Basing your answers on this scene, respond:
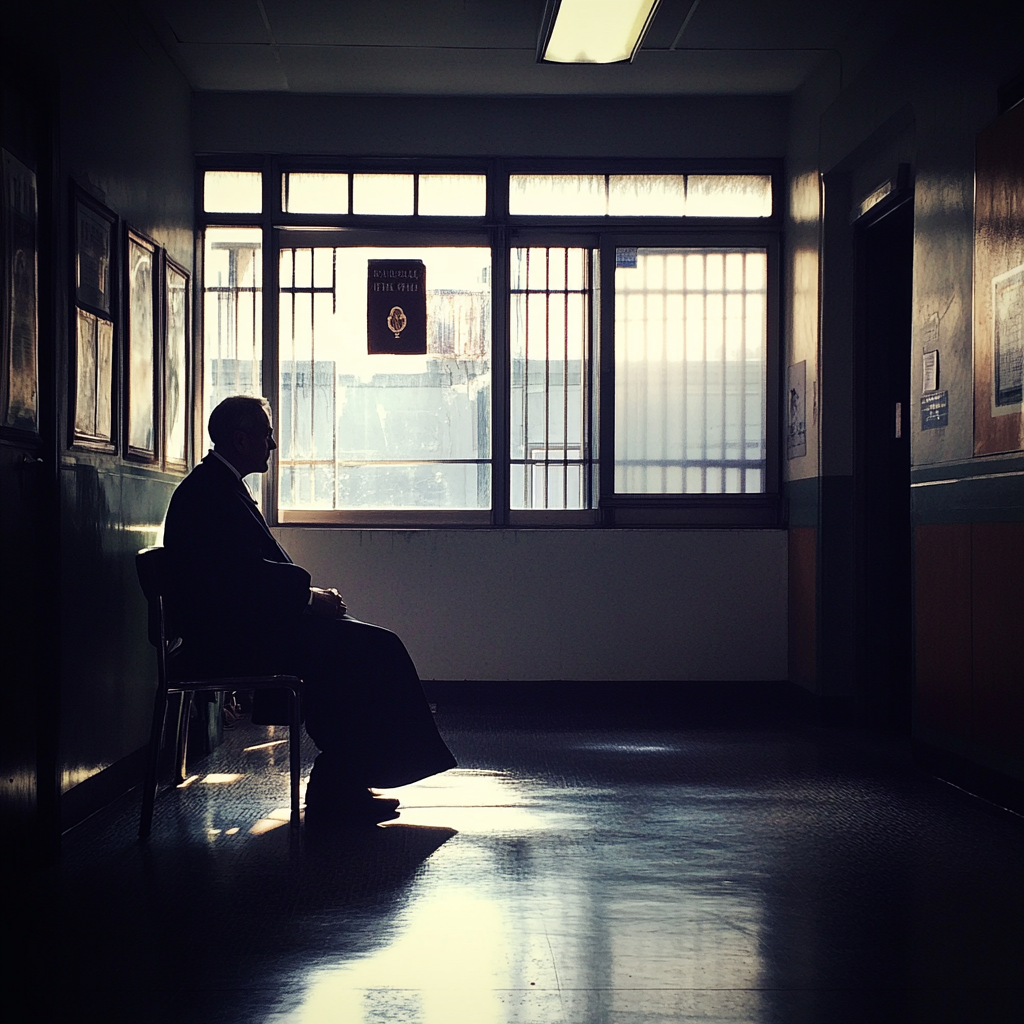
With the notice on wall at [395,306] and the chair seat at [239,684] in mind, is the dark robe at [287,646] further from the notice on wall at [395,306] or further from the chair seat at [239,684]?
the notice on wall at [395,306]

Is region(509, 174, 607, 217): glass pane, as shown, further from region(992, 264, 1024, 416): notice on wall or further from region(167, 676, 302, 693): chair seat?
region(167, 676, 302, 693): chair seat

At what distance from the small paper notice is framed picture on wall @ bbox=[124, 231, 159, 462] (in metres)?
2.91

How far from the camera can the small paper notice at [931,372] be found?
410cm

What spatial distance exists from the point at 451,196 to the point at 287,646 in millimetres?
3095

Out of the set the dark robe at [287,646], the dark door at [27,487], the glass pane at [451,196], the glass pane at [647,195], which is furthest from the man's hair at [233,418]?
the glass pane at [647,195]

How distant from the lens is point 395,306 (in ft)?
19.1

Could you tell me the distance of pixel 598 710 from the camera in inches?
222

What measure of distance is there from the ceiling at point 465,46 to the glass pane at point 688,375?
924mm

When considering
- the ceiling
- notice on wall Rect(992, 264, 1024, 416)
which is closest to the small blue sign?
notice on wall Rect(992, 264, 1024, 416)

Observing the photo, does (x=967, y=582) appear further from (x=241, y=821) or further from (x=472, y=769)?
(x=241, y=821)

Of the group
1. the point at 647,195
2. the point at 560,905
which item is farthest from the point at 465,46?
the point at 560,905

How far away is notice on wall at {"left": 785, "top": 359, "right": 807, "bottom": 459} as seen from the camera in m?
5.48

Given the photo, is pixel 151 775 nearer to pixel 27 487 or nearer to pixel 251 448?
pixel 27 487

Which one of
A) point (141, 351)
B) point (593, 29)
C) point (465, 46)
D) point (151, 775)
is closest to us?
point (151, 775)
